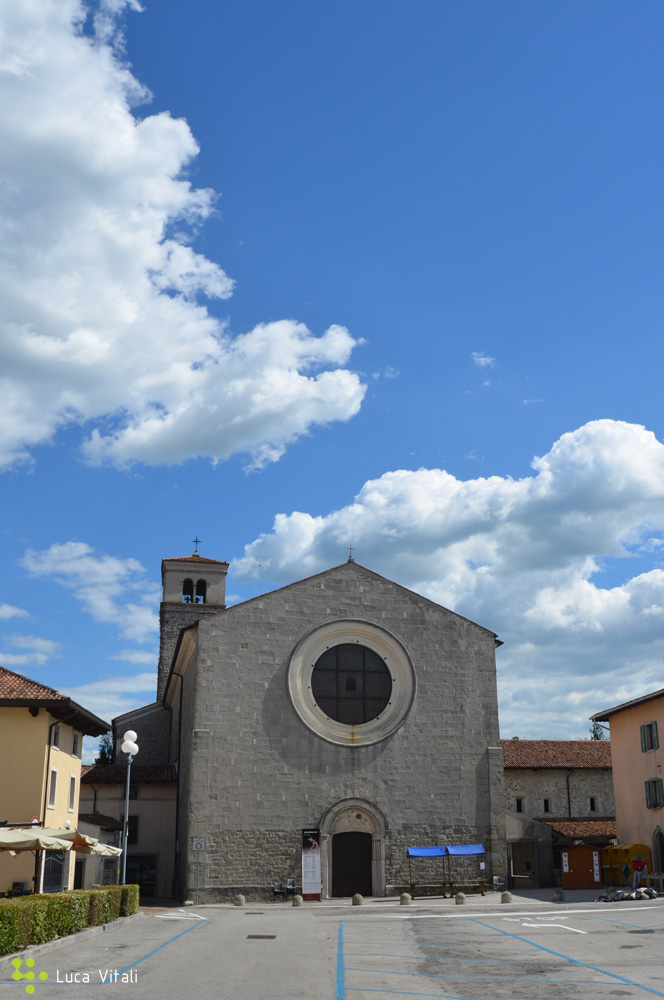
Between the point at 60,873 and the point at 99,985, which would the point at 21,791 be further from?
the point at 99,985

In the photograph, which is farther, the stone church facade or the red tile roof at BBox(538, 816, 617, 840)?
the red tile roof at BBox(538, 816, 617, 840)

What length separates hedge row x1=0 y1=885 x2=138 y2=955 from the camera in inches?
587

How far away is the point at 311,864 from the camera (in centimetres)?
3306

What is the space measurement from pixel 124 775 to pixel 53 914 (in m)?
21.5

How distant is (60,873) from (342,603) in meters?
14.7

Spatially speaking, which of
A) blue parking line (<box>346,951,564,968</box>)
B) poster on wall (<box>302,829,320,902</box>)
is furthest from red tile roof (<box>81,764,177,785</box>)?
blue parking line (<box>346,951,564,968</box>)

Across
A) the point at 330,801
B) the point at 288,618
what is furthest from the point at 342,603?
the point at 330,801

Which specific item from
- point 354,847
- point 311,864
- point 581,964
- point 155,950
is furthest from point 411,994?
point 354,847

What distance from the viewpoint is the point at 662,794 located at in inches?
1378

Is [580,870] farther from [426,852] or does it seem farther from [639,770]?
[426,852]

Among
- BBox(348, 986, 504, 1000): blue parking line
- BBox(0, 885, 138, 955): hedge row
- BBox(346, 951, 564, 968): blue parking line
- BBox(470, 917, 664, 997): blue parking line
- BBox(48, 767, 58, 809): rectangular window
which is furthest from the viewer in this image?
BBox(48, 767, 58, 809): rectangular window

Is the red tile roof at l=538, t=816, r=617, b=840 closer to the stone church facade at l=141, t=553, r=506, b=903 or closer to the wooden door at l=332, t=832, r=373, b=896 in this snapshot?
the stone church facade at l=141, t=553, r=506, b=903

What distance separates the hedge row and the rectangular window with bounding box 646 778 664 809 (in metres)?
→ 21.9

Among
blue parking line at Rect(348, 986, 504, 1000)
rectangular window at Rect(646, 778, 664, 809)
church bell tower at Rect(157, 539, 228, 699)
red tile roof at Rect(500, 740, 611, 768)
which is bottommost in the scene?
blue parking line at Rect(348, 986, 504, 1000)
